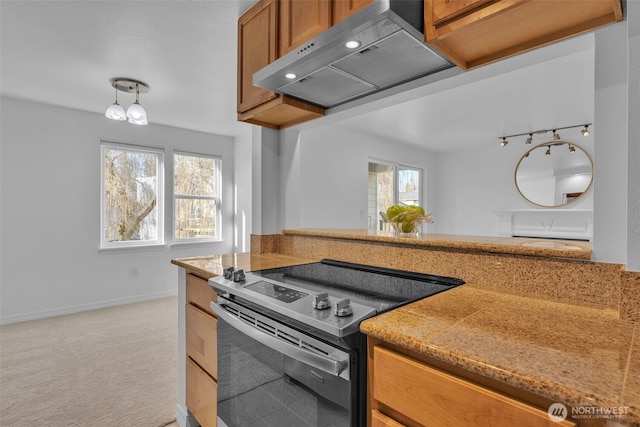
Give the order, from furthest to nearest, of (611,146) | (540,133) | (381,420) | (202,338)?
(540,133) < (202,338) < (611,146) < (381,420)

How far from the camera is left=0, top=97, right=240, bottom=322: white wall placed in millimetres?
3465

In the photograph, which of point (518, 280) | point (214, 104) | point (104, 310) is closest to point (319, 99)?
point (518, 280)

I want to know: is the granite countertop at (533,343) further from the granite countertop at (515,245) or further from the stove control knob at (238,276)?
the stove control knob at (238,276)

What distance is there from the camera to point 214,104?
3.61m

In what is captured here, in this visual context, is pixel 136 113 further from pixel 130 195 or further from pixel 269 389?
pixel 269 389

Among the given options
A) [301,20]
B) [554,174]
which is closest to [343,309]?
[301,20]

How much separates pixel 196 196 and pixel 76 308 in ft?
6.59

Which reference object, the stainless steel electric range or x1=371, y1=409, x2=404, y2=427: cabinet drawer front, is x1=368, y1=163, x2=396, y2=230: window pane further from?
x1=371, y1=409, x2=404, y2=427: cabinet drawer front

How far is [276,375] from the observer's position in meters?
1.08

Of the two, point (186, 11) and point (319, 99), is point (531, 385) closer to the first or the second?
point (319, 99)

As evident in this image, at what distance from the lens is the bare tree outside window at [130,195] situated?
413 cm

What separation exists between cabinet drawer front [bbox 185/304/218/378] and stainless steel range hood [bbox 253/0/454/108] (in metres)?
1.18

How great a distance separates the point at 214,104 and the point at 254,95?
2.04 m

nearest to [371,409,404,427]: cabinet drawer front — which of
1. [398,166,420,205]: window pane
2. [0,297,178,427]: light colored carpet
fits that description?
[0,297,178,427]: light colored carpet
